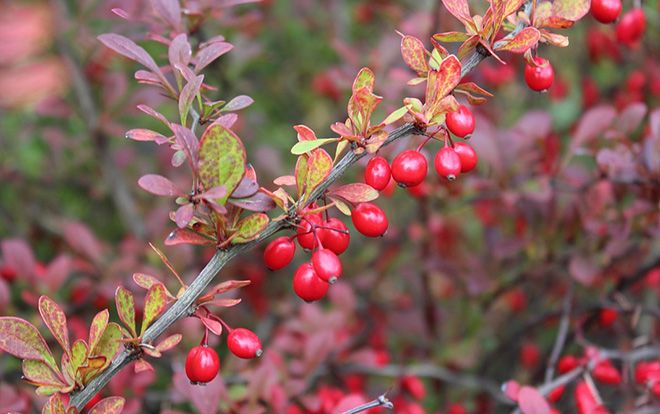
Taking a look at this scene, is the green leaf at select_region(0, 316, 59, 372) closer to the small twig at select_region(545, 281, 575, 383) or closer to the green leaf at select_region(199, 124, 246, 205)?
the green leaf at select_region(199, 124, 246, 205)

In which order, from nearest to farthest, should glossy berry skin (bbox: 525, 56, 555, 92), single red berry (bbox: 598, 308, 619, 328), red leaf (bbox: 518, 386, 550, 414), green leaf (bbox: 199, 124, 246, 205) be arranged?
green leaf (bbox: 199, 124, 246, 205) < glossy berry skin (bbox: 525, 56, 555, 92) < red leaf (bbox: 518, 386, 550, 414) < single red berry (bbox: 598, 308, 619, 328)

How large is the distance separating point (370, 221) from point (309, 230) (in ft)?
0.30

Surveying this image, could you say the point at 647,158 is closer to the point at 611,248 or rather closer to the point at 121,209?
the point at 611,248

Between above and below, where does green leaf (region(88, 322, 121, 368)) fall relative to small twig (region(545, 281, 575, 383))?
above

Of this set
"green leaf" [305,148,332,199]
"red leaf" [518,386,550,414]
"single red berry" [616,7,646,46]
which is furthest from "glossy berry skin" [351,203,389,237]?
"single red berry" [616,7,646,46]

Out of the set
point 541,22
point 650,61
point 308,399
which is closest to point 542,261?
point 308,399

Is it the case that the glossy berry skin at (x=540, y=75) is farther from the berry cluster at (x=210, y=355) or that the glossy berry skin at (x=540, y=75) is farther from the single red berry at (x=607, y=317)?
the single red berry at (x=607, y=317)

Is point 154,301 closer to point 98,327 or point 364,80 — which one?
point 98,327

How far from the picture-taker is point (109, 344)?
1086 mm

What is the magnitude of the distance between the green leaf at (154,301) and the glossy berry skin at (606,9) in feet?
2.80

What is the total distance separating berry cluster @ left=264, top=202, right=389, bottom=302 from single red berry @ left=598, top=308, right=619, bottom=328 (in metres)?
0.98

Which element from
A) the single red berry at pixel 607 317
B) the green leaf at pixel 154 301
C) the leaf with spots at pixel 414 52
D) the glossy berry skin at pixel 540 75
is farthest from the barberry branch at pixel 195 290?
the single red berry at pixel 607 317

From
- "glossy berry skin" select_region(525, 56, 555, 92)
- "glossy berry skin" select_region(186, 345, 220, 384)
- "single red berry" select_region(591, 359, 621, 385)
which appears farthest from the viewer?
"single red berry" select_region(591, 359, 621, 385)

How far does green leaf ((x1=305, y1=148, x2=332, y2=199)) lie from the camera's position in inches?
40.3
